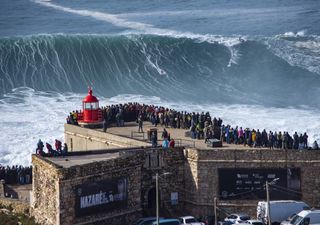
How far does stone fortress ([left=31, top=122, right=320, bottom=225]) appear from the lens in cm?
3925

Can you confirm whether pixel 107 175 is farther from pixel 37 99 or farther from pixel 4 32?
pixel 4 32

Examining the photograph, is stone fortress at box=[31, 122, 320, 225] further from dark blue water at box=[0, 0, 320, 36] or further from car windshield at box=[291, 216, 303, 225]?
dark blue water at box=[0, 0, 320, 36]

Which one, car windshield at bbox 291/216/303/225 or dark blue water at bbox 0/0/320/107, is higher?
dark blue water at bbox 0/0/320/107

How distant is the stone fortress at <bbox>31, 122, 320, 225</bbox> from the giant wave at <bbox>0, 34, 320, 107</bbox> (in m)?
27.4

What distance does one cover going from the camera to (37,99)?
6825 cm

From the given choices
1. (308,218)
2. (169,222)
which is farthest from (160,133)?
(308,218)

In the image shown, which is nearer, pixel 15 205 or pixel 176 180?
pixel 176 180

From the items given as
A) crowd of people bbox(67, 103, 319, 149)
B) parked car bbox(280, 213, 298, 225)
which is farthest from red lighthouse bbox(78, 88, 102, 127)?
parked car bbox(280, 213, 298, 225)

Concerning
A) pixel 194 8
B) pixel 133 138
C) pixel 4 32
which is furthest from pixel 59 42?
pixel 133 138

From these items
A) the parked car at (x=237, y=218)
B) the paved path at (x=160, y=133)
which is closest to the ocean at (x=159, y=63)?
the paved path at (x=160, y=133)

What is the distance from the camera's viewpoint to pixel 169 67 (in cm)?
7769

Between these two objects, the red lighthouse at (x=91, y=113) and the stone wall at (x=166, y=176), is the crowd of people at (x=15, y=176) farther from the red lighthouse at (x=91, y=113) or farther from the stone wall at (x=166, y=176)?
the stone wall at (x=166, y=176)

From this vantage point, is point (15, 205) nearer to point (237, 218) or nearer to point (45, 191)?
point (45, 191)

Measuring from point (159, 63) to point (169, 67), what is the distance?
1.00 metres
